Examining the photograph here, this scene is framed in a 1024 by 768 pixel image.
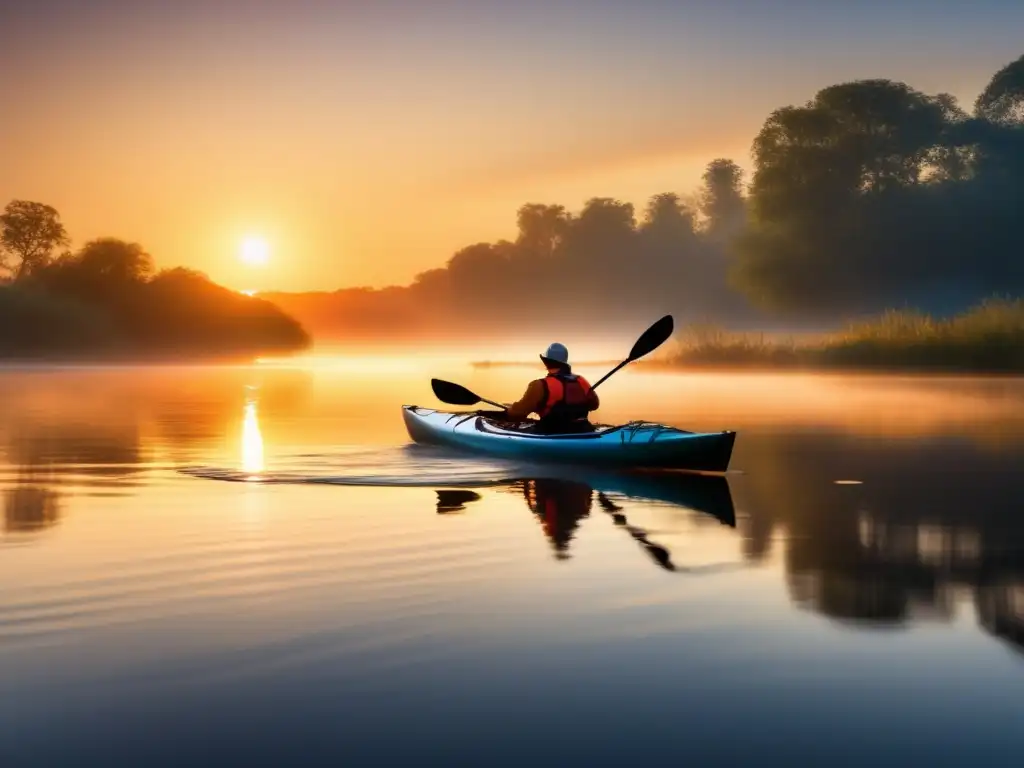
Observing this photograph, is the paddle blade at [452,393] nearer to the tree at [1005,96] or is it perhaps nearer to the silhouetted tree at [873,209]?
the silhouetted tree at [873,209]

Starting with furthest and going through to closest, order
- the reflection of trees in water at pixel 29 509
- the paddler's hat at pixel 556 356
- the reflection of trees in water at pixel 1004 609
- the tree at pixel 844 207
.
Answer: the tree at pixel 844 207
the paddler's hat at pixel 556 356
the reflection of trees in water at pixel 29 509
the reflection of trees in water at pixel 1004 609

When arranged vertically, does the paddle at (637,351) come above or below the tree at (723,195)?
below

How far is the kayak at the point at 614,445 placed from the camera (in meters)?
14.2

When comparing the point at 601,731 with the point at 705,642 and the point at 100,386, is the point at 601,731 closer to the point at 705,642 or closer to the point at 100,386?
the point at 705,642

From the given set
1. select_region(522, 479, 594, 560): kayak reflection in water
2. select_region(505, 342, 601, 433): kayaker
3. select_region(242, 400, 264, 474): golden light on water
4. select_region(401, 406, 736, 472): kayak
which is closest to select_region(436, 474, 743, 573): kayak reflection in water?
select_region(522, 479, 594, 560): kayak reflection in water

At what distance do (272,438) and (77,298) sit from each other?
190 ft

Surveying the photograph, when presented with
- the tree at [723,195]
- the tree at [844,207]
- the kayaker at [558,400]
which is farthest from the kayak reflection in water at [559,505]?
the tree at [723,195]

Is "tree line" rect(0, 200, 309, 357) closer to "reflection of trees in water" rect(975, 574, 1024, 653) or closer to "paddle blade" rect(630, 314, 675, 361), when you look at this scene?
"paddle blade" rect(630, 314, 675, 361)

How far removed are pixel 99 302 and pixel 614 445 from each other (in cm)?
6546

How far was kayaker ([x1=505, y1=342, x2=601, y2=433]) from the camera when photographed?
49.2 feet

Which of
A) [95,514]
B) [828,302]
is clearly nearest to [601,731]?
[95,514]

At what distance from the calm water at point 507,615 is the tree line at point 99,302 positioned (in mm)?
59811

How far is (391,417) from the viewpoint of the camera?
25.3m

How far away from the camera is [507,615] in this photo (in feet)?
22.8
